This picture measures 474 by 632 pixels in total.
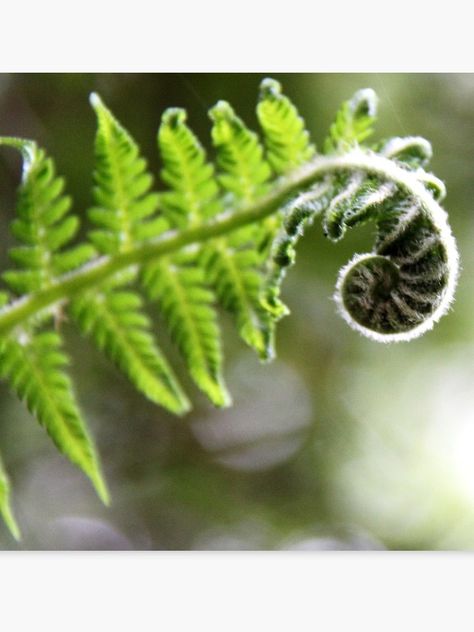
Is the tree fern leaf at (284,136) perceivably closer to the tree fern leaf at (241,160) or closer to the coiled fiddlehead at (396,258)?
the tree fern leaf at (241,160)

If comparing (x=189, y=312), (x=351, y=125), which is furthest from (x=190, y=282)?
(x=351, y=125)

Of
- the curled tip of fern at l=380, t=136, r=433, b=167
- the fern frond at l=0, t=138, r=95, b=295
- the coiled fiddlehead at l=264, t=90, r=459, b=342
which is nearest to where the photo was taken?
the coiled fiddlehead at l=264, t=90, r=459, b=342

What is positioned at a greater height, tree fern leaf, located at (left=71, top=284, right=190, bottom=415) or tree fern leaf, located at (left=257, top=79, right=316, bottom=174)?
tree fern leaf, located at (left=257, top=79, right=316, bottom=174)

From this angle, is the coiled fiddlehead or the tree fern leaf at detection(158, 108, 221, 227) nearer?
the coiled fiddlehead

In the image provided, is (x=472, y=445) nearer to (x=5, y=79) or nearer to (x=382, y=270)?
(x=5, y=79)

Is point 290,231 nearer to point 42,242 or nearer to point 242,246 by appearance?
point 242,246

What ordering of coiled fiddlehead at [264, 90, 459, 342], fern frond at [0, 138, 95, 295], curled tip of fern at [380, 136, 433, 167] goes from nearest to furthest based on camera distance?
1. coiled fiddlehead at [264, 90, 459, 342]
2. curled tip of fern at [380, 136, 433, 167]
3. fern frond at [0, 138, 95, 295]

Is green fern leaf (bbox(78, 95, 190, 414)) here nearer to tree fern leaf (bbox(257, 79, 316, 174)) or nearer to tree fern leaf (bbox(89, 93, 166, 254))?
tree fern leaf (bbox(89, 93, 166, 254))

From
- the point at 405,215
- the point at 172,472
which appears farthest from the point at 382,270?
the point at 172,472

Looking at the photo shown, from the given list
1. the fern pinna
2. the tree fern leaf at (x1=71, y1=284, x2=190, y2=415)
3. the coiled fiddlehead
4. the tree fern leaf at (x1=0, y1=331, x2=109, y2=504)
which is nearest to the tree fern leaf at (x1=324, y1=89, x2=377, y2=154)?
the fern pinna
